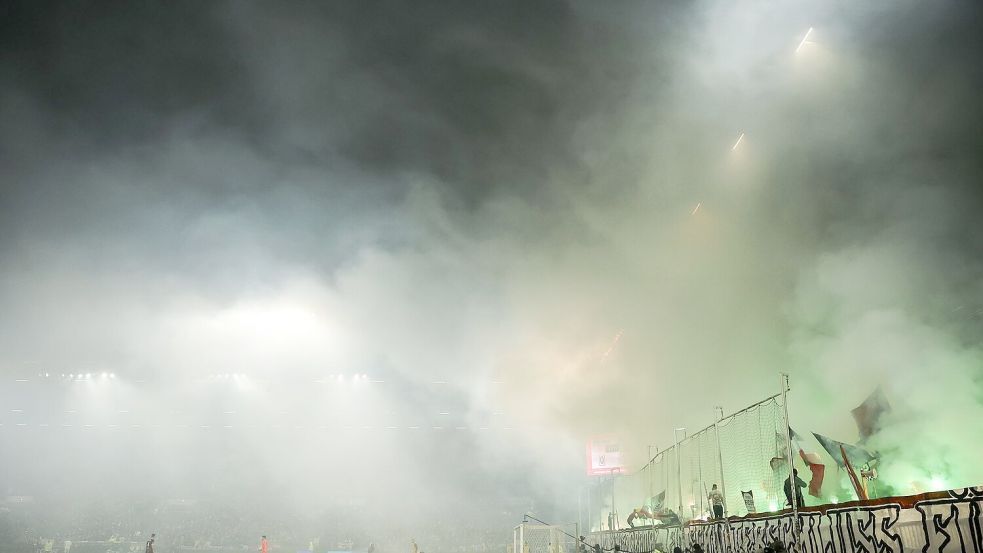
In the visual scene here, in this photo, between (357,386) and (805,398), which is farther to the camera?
(357,386)

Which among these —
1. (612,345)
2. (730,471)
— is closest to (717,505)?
(730,471)

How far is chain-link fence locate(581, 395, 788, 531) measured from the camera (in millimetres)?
13078

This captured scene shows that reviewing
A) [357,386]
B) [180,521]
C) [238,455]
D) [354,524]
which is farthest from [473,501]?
[180,521]

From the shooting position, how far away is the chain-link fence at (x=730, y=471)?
1308 cm

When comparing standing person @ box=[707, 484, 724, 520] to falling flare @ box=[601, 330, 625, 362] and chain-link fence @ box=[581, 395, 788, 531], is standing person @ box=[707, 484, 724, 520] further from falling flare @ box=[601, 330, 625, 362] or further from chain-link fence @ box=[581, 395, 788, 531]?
falling flare @ box=[601, 330, 625, 362]

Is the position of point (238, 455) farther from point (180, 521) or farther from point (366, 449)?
point (366, 449)

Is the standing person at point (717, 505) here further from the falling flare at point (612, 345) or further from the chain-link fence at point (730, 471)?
the falling flare at point (612, 345)

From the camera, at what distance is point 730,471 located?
17406 mm

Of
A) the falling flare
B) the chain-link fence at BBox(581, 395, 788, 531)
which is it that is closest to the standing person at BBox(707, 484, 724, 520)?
the chain-link fence at BBox(581, 395, 788, 531)

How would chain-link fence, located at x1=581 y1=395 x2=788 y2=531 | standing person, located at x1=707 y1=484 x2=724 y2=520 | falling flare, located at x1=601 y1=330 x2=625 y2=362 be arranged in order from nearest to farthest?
standing person, located at x1=707 y1=484 x2=724 y2=520 < chain-link fence, located at x1=581 y1=395 x2=788 y2=531 < falling flare, located at x1=601 y1=330 x2=625 y2=362

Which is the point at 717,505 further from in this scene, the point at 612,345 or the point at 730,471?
the point at 612,345

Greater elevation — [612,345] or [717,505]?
[612,345]

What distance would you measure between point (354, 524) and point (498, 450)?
8455 millimetres

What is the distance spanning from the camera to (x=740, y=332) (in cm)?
1866
